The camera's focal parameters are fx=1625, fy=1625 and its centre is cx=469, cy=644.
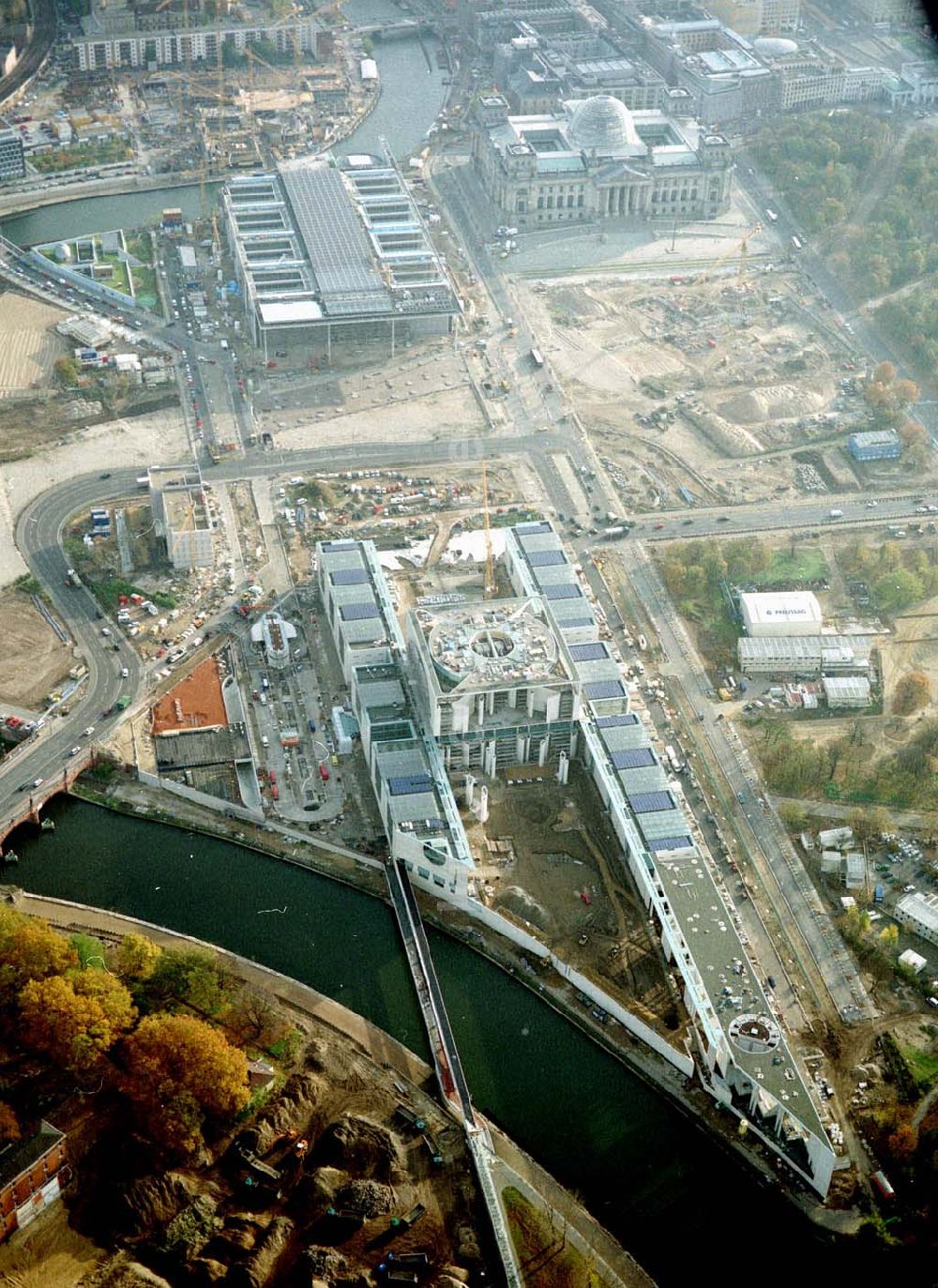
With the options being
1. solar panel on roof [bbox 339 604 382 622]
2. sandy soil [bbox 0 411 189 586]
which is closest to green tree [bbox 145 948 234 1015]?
solar panel on roof [bbox 339 604 382 622]

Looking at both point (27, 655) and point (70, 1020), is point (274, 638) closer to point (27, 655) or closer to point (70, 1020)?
point (27, 655)

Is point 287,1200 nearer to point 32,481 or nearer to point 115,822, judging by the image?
point 115,822

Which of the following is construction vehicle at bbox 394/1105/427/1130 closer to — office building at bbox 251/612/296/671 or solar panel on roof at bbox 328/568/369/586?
office building at bbox 251/612/296/671

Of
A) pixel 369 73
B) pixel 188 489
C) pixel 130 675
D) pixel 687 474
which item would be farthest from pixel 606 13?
pixel 130 675

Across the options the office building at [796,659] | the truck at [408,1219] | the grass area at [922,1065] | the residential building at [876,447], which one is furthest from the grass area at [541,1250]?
the residential building at [876,447]

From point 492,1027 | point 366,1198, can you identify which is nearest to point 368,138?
point 492,1027

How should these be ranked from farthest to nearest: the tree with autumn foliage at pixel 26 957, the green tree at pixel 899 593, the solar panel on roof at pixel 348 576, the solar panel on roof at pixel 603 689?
the green tree at pixel 899 593
the solar panel on roof at pixel 348 576
the solar panel on roof at pixel 603 689
the tree with autumn foliage at pixel 26 957

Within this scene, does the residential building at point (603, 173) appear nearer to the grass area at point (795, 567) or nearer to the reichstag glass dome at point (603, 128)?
the reichstag glass dome at point (603, 128)
